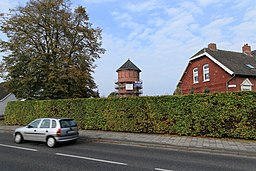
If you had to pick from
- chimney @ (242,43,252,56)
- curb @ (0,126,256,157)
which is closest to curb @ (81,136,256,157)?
curb @ (0,126,256,157)

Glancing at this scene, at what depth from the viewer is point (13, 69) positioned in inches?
831

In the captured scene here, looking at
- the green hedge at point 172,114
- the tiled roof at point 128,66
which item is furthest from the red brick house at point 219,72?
the tiled roof at point 128,66

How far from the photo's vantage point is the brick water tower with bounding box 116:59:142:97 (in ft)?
158

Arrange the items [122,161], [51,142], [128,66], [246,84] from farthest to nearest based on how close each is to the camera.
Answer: [128,66] → [246,84] → [51,142] → [122,161]

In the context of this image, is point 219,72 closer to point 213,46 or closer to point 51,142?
point 213,46

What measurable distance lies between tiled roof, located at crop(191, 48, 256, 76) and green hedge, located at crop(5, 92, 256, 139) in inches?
496

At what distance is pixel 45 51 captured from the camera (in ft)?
76.5

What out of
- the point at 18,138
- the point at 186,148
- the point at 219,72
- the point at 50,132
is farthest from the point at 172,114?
the point at 219,72

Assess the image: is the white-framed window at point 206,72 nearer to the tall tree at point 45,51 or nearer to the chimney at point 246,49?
the chimney at point 246,49

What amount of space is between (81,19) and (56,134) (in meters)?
17.2

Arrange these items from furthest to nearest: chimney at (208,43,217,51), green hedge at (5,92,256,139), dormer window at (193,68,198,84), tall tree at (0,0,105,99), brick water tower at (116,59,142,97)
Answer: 1. brick water tower at (116,59,142,97)
2. dormer window at (193,68,198,84)
3. chimney at (208,43,217,51)
4. tall tree at (0,0,105,99)
5. green hedge at (5,92,256,139)

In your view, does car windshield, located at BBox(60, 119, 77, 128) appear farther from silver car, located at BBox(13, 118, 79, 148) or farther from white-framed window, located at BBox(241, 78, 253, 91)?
white-framed window, located at BBox(241, 78, 253, 91)

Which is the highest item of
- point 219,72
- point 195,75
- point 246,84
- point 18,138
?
point 195,75

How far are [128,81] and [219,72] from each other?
2637cm
